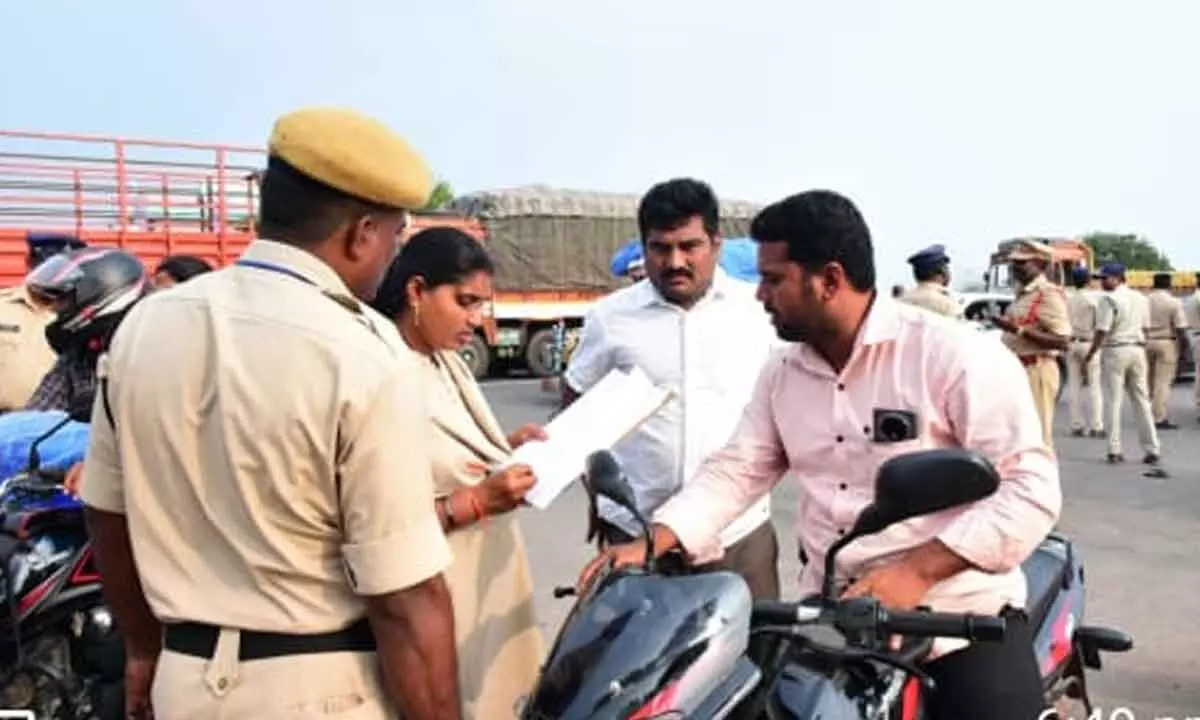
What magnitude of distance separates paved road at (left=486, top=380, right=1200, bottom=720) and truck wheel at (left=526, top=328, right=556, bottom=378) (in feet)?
32.8

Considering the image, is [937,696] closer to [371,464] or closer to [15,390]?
[371,464]

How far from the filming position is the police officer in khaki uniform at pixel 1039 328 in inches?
344

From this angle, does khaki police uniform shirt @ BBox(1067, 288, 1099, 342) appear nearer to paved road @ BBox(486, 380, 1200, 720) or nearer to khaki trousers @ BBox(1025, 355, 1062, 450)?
paved road @ BBox(486, 380, 1200, 720)

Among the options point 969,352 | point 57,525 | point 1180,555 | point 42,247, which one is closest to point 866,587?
point 969,352

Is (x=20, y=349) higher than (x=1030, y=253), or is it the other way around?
(x=1030, y=253)

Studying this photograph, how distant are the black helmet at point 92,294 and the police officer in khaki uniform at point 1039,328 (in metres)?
6.48

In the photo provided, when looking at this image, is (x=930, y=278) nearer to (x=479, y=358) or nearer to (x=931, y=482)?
(x=931, y=482)

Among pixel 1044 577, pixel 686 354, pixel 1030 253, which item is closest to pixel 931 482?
pixel 1044 577

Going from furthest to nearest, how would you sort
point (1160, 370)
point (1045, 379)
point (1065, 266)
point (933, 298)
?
point (1065, 266), point (1160, 370), point (1045, 379), point (933, 298)

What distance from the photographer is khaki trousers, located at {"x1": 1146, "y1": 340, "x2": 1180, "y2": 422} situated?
13.0 m

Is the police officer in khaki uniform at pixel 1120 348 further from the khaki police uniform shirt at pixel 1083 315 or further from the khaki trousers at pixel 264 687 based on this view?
the khaki trousers at pixel 264 687

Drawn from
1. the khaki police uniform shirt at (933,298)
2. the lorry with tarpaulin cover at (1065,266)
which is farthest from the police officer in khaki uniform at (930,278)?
the lorry with tarpaulin cover at (1065,266)

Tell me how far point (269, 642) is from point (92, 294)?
2617 millimetres

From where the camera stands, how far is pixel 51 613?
11.6 feet
